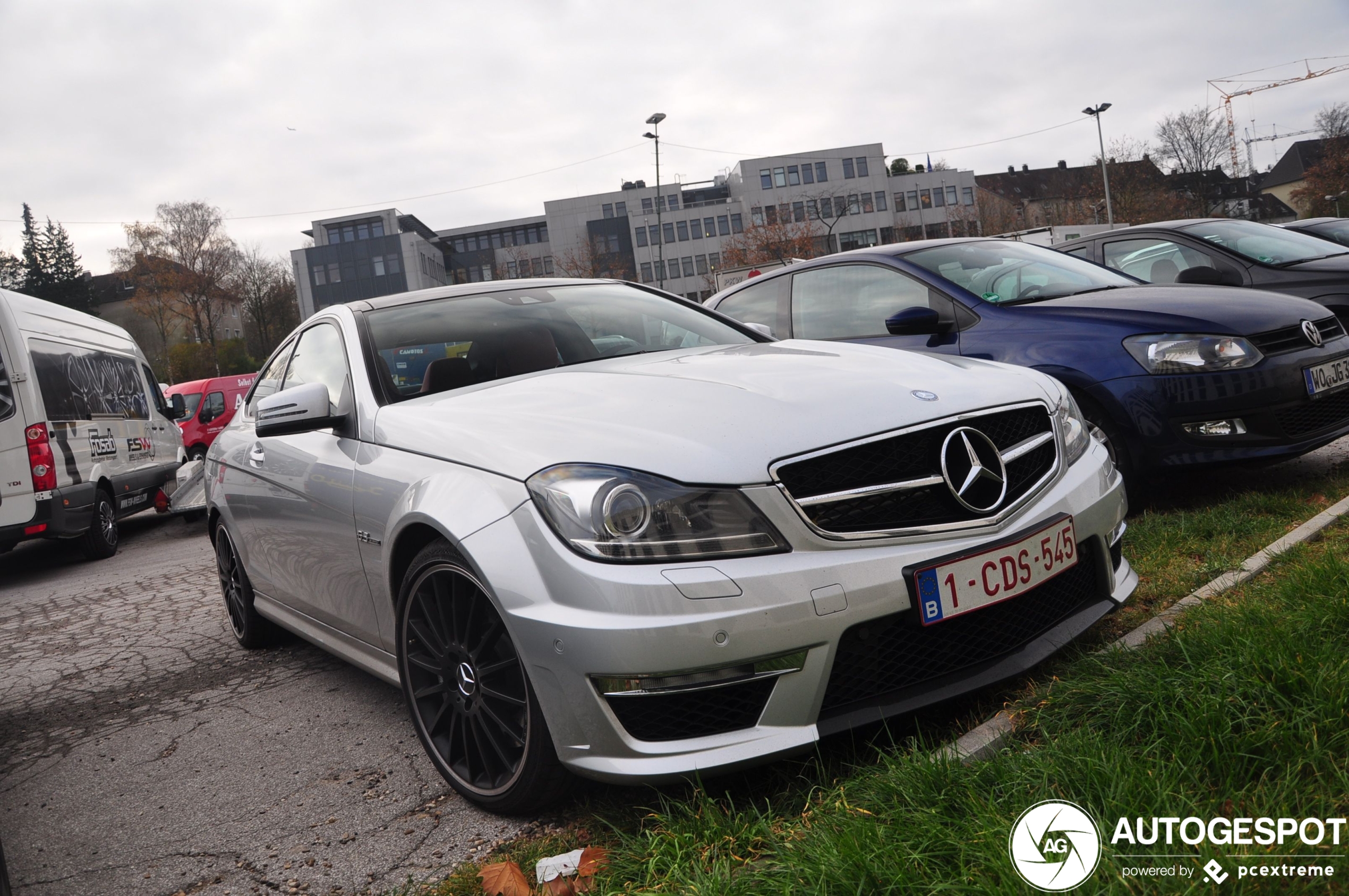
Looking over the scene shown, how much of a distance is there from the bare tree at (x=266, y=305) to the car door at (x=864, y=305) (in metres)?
75.5

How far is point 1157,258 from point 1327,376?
2.96 m

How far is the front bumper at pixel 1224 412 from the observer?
444cm

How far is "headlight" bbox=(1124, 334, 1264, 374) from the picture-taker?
446cm

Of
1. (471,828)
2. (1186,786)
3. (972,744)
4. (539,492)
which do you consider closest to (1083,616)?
(972,744)

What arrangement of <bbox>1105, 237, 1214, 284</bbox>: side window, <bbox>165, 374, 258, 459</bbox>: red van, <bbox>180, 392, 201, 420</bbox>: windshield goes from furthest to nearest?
<bbox>180, 392, 201, 420</bbox>: windshield → <bbox>165, 374, 258, 459</bbox>: red van → <bbox>1105, 237, 1214, 284</bbox>: side window

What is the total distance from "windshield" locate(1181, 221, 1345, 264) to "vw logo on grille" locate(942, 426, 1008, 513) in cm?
544

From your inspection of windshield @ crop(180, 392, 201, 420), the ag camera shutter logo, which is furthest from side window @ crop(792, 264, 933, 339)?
windshield @ crop(180, 392, 201, 420)

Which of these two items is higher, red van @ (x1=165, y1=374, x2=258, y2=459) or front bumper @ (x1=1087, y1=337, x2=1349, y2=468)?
red van @ (x1=165, y1=374, x2=258, y2=459)

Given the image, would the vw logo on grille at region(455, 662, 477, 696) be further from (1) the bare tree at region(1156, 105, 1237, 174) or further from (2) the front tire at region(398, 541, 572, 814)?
(1) the bare tree at region(1156, 105, 1237, 174)

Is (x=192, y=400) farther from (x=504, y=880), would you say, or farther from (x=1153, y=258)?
(x=504, y=880)

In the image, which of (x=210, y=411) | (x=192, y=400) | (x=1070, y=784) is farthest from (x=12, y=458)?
(x=192, y=400)

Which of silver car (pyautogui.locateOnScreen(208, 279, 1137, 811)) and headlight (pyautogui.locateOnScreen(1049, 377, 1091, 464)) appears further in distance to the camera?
headlight (pyautogui.locateOnScreen(1049, 377, 1091, 464))

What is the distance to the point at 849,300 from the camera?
19.3 feet

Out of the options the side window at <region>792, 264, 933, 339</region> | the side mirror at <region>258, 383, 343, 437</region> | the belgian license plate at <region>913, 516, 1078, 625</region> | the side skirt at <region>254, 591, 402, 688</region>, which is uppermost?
the side window at <region>792, 264, 933, 339</region>
